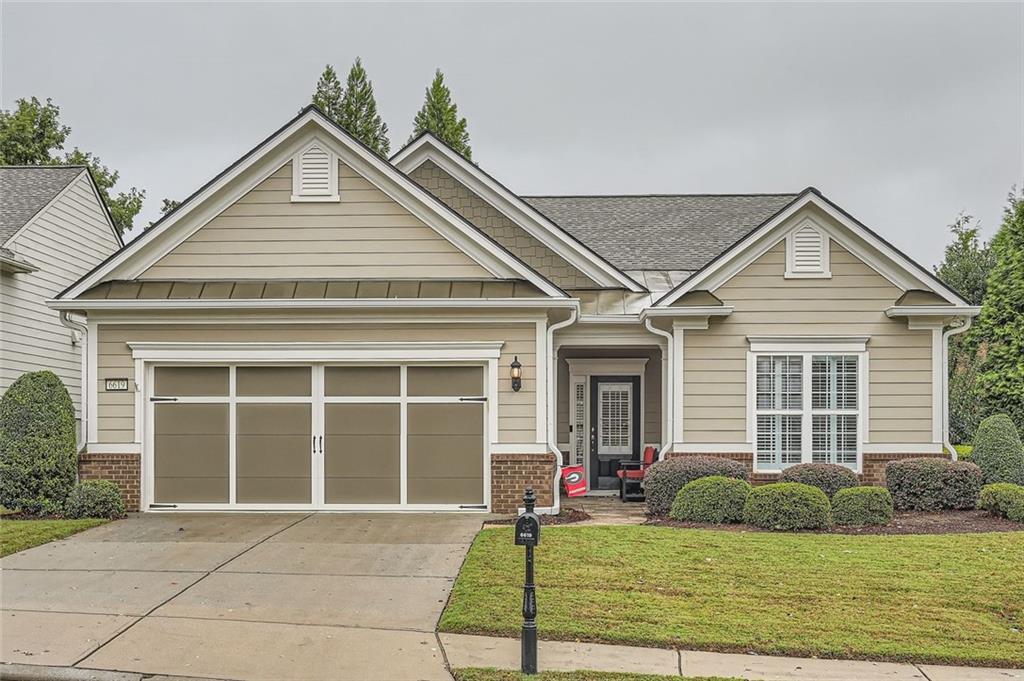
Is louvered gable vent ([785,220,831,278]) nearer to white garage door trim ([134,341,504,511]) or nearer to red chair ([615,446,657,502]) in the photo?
red chair ([615,446,657,502])

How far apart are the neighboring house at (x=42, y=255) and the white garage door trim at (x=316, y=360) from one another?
221 inches

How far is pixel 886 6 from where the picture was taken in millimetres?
15984

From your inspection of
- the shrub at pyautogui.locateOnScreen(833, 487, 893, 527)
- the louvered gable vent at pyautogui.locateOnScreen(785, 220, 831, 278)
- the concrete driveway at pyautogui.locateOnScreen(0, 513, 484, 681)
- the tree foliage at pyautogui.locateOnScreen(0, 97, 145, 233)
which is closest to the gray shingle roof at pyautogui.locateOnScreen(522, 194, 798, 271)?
the louvered gable vent at pyautogui.locateOnScreen(785, 220, 831, 278)

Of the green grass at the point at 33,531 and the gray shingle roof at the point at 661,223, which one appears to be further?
the gray shingle roof at the point at 661,223

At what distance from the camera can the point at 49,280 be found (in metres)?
18.9

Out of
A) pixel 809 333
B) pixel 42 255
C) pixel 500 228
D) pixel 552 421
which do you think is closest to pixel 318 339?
pixel 552 421

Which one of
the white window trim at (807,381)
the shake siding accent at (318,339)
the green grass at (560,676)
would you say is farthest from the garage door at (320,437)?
the green grass at (560,676)

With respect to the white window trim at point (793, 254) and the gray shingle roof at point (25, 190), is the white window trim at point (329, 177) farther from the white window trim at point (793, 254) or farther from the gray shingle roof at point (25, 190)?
the gray shingle roof at point (25, 190)

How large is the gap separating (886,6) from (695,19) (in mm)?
3284

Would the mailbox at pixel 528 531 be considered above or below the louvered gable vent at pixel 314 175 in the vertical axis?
below

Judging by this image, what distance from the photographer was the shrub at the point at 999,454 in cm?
1350

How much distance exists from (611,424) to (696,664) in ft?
34.5

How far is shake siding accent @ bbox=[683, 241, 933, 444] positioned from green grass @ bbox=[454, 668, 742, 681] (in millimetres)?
7963

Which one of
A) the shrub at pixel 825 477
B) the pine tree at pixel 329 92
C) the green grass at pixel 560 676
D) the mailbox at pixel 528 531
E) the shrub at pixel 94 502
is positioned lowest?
the green grass at pixel 560 676
